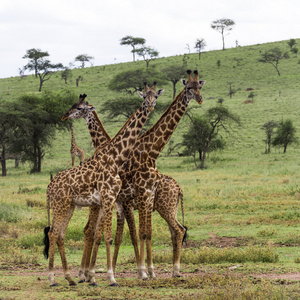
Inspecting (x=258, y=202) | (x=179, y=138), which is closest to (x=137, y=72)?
(x=179, y=138)

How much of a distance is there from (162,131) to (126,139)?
2.77ft

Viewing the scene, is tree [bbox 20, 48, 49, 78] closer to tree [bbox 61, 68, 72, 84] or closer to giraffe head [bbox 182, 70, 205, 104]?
tree [bbox 61, 68, 72, 84]

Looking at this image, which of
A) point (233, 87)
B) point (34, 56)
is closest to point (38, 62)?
point (34, 56)

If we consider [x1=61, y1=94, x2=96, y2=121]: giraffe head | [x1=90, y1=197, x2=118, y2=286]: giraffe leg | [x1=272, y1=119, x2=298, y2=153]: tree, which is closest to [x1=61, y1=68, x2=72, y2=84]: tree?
[x1=272, y1=119, x2=298, y2=153]: tree

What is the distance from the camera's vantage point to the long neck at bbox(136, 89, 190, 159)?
902cm

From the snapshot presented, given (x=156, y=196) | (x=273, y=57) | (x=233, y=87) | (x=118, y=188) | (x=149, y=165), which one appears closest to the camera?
(x=118, y=188)

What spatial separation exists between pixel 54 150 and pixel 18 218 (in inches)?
1388

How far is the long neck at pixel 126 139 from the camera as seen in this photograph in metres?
8.52

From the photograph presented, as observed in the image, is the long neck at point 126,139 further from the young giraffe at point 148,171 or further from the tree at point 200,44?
the tree at point 200,44

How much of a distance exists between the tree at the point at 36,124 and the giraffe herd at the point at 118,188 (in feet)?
89.4

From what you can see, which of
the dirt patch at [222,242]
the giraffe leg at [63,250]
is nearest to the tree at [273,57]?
the dirt patch at [222,242]

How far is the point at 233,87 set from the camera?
7400 cm

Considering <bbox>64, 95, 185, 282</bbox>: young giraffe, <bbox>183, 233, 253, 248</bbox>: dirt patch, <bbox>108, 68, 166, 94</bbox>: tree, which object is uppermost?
<bbox>108, 68, 166, 94</bbox>: tree

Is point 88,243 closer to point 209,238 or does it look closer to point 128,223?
point 128,223
